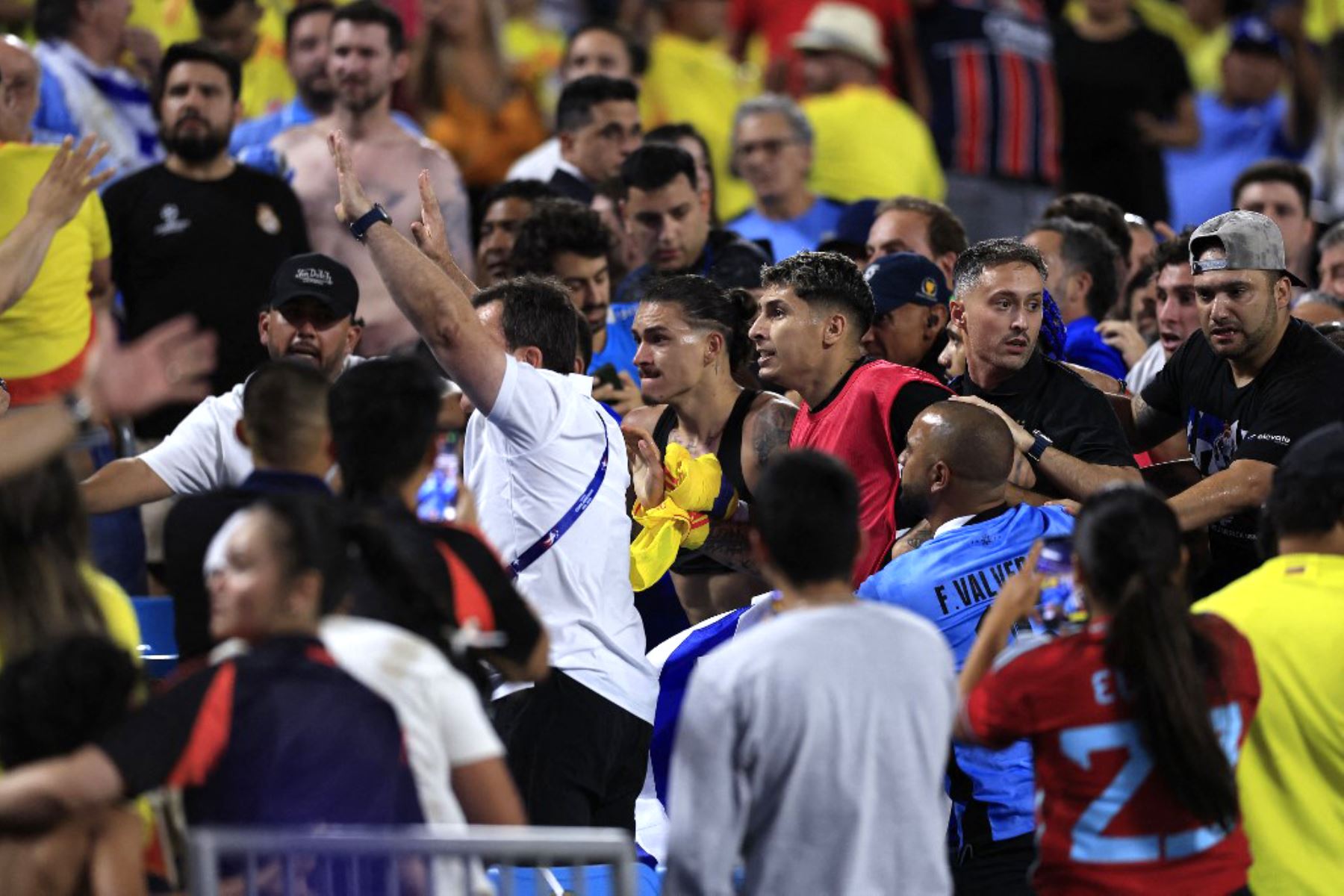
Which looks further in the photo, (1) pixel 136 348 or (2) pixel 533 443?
(2) pixel 533 443

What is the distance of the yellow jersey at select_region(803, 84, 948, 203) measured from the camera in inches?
465

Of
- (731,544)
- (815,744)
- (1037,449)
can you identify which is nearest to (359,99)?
(731,544)

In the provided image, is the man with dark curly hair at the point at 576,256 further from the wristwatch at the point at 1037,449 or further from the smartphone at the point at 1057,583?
the smartphone at the point at 1057,583

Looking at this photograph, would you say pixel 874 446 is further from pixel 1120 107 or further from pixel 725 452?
pixel 1120 107

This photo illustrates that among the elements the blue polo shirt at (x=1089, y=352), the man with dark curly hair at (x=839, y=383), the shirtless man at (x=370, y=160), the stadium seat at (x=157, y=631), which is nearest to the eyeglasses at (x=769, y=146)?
the shirtless man at (x=370, y=160)

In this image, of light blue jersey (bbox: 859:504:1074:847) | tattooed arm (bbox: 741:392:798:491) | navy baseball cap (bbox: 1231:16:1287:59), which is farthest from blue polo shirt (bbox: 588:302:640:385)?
navy baseball cap (bbox: 1231:16:1287:59)

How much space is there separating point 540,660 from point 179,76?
540 cm

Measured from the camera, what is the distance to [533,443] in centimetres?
590

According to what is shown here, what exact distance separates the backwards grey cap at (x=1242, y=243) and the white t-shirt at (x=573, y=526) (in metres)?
2.09

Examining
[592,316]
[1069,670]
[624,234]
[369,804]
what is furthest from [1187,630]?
[624,234]

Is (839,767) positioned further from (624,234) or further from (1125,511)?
(624,234)

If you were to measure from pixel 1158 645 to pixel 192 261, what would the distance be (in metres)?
5.49

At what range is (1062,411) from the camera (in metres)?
6.70

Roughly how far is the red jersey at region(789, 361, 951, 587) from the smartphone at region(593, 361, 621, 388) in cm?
156
